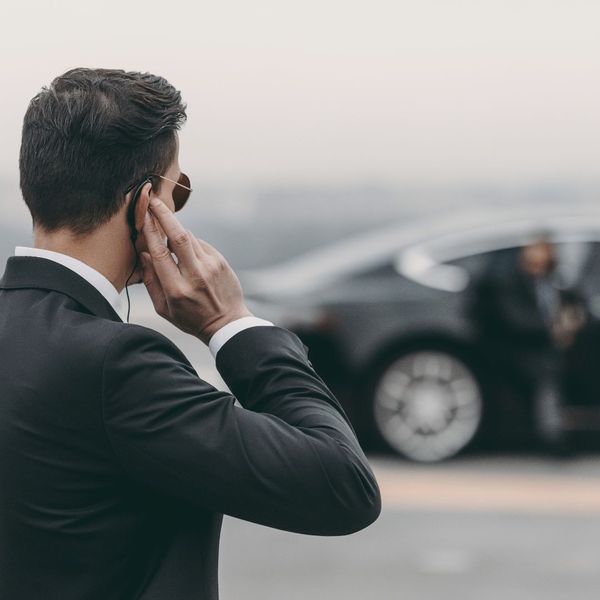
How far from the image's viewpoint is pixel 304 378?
1623 mm

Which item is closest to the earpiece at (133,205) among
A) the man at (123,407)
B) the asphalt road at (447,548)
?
the man at (123,407)

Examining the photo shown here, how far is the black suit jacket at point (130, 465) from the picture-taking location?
148 cm

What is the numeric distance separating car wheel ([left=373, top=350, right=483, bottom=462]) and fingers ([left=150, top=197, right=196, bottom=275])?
20.6 ft

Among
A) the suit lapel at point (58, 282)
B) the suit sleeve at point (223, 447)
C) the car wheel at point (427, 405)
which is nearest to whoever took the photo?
the suit sleeve at point (223, 447)

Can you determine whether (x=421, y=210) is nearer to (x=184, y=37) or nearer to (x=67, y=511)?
(x=184, y=37)

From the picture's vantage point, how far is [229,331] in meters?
1.67

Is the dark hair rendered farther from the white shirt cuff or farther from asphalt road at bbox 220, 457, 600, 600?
asphalt road at bbox 220, 457, 600, 600

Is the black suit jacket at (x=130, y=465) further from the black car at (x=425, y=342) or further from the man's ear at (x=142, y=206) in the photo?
the black car at (x=425, y=342)

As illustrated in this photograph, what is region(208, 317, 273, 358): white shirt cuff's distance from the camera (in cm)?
167

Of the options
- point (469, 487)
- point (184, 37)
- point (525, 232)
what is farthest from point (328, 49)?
point (469, 487)

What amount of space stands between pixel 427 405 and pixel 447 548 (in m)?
2.01

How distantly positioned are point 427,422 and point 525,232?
1.26 m

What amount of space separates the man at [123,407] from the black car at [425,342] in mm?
6177

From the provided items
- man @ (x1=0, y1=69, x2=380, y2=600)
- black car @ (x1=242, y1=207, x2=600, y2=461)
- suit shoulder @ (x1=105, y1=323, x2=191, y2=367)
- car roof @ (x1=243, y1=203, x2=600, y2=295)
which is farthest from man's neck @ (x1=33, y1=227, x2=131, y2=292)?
car roof @ (x1=243, y1=203, x2=600, y2=295)
